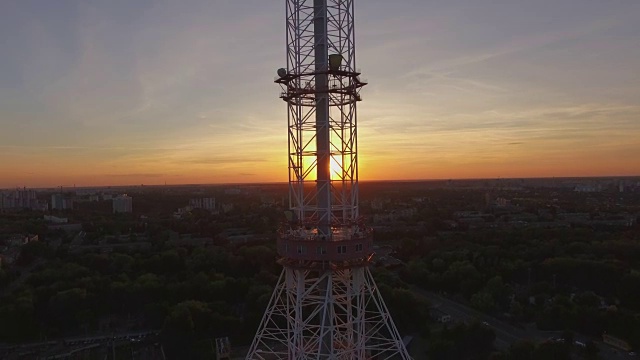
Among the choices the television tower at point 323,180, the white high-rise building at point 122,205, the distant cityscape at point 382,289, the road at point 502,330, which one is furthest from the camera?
the white high-rise building at point 122,205

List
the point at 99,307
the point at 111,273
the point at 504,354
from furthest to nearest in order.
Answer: the point at 111,273
the point at 99,307
the point at 504,354

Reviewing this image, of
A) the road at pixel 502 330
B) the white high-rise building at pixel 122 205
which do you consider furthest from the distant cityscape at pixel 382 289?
the white high-rise building at pixel 122 205

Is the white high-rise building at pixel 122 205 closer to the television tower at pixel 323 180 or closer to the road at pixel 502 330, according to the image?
the road at pixel 502 330

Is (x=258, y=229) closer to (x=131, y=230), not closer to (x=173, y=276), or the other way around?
(x=131, y=230)

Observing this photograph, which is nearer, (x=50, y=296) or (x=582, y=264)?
(x=50, y=296)

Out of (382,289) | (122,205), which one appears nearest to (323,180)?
(382,289)

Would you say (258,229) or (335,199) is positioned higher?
(335,199)

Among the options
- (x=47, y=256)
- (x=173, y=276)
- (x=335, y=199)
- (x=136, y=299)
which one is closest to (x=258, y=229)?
(x=47, y=256)

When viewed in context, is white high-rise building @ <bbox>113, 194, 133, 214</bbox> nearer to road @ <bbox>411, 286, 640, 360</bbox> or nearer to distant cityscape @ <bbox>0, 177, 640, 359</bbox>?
distant cityscape @ <bbox>0, 177, 640, 359</bbox>
